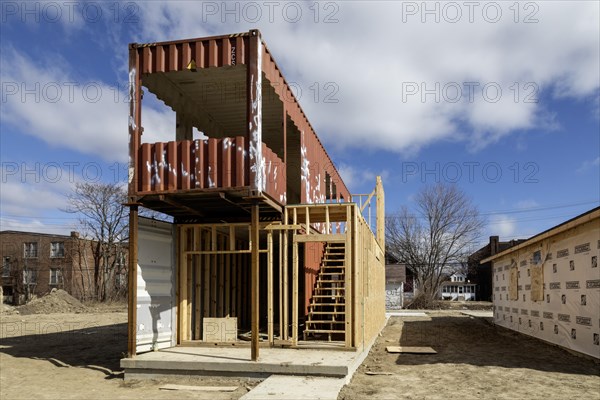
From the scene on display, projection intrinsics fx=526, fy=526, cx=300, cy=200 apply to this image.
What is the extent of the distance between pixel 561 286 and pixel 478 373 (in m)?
5.65

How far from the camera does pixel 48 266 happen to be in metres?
48.8

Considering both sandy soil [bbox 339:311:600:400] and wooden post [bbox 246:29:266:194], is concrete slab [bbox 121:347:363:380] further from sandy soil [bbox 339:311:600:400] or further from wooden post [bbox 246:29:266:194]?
wooden post [bbox 246:29:266:194]

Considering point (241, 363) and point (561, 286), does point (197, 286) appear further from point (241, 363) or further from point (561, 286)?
point (561, 286)

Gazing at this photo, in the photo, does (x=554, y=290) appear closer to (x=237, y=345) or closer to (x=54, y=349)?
(x=237, y=345)

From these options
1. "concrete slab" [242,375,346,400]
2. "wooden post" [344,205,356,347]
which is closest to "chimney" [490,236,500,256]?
"wooden post" [344,205,356,347]

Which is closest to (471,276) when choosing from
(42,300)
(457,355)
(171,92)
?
(42,300)

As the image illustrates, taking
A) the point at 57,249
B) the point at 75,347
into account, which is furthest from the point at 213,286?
the point at 57,249

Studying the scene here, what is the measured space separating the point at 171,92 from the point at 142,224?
3.27 meters

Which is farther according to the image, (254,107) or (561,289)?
(561,289)

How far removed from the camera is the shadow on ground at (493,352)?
11.9m

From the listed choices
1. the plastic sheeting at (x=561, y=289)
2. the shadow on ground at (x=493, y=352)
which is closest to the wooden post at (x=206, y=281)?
the shadow on ground at (x=493, y=352)

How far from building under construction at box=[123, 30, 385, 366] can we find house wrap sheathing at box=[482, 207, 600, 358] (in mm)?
5310

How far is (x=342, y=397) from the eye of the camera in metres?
8.45

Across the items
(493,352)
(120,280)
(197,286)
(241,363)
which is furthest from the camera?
(120,280)
